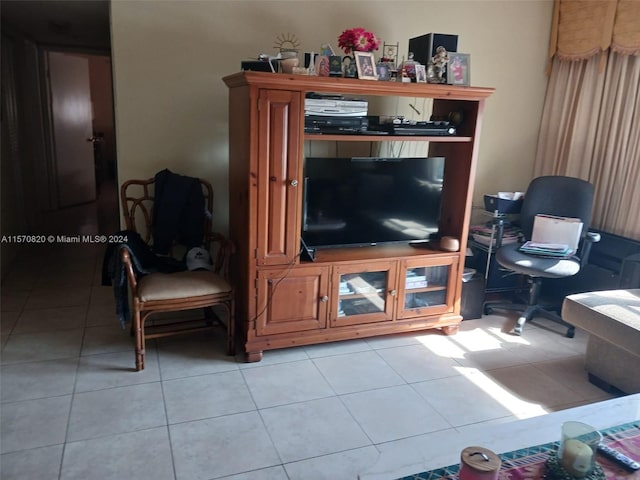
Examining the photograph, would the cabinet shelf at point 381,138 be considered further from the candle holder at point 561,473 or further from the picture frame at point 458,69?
the candle holder at point 561,473

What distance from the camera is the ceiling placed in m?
3.71

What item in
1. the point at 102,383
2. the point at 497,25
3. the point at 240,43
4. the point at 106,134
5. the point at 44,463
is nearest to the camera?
the point at 44,463

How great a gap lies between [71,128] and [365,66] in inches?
190

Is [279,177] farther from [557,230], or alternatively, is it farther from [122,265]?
[557,230]

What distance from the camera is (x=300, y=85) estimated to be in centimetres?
268

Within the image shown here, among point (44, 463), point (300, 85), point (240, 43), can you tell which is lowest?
point (44, 463)

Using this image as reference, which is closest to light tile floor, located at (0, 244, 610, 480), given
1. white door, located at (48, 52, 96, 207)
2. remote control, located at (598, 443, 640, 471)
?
remote control, located at (598, 443, 640, 471)

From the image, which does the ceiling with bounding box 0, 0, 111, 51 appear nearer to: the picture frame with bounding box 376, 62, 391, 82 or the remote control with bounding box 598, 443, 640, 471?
the picture frame with bounding box 376, 62, 391, 82

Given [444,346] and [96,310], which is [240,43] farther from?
[444,346]

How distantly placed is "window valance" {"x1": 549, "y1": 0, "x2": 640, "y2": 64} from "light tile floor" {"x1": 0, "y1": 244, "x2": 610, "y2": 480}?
197 cm

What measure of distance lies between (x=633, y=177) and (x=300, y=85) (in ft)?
7.83

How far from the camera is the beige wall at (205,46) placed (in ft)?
10.1

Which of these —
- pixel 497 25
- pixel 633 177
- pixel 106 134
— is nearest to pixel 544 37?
pixel 497 25

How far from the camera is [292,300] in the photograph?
9.82 feet
